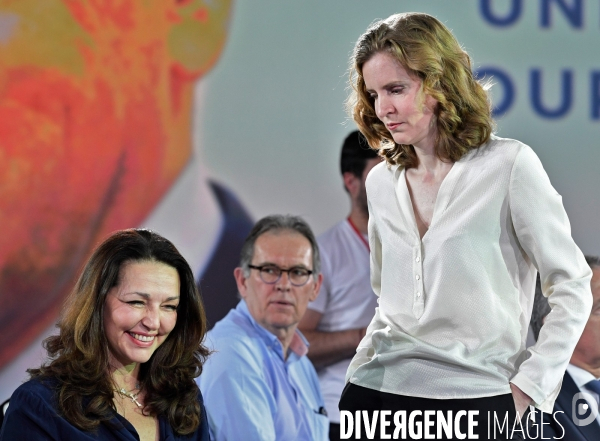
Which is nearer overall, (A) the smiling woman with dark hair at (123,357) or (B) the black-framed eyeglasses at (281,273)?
(A) the smiling woman with dark hair at (123,357)

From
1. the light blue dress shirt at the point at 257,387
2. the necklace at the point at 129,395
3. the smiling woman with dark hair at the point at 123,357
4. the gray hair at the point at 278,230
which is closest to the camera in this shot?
the smiling woman with dark hair at the point at 123,357

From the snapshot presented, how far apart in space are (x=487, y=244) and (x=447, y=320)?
0.22m

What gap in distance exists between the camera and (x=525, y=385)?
2.06m

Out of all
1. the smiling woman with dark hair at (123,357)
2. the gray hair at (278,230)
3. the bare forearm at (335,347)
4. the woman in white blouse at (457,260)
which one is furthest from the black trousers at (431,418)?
the bare forearm at (335,347)

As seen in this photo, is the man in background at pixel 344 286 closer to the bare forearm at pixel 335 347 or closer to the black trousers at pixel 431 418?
the bare forearm at pixel 335 347

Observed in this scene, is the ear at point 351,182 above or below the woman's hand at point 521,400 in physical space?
above

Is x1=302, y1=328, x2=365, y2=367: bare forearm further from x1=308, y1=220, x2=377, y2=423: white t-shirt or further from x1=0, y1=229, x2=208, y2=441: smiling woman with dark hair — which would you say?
x1=0, y1=229, x2=208, y2=441: smiling woman with dark hair

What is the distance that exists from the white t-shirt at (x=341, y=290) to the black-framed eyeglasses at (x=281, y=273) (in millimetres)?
491

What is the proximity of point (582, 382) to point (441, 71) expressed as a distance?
2.53 metres

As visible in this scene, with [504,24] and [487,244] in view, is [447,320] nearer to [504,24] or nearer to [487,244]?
[487,244]

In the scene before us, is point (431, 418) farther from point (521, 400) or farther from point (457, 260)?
point (457, 260)

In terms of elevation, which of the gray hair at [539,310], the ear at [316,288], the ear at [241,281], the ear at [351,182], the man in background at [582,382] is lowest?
the man in background at [582,382]

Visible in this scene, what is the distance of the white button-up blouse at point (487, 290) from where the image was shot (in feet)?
6.84

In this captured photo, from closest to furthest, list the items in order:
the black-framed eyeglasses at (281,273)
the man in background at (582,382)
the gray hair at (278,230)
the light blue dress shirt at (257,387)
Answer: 1. the light blue dress shirt at (257,387)
2. the man in background at (582,382)
3. the black-framed eyeglasses at (281,273)
4. the gray hair at (278,230)
